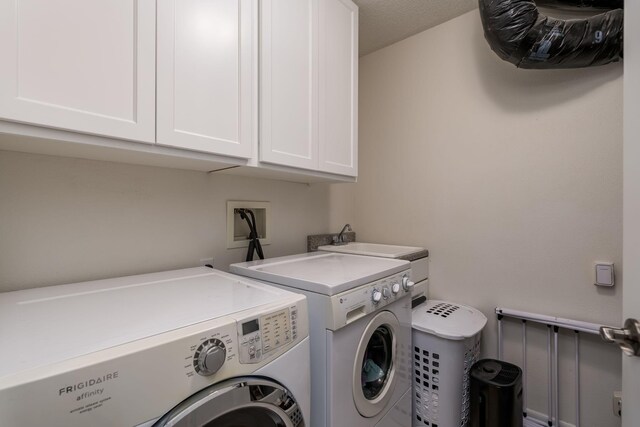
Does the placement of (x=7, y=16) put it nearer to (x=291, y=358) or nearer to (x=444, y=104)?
(x=291, y=358)

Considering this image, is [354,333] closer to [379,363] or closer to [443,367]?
[379,363]

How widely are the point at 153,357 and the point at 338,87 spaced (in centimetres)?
152

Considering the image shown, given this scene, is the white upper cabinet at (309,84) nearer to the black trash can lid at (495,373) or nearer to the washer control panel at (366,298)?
the washer control panel at (366,298)

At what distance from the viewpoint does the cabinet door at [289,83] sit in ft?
4.11

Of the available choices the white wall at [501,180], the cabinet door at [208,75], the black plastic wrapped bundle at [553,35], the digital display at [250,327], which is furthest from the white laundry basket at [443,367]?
the black plastic wrapped bundle at [553,35]

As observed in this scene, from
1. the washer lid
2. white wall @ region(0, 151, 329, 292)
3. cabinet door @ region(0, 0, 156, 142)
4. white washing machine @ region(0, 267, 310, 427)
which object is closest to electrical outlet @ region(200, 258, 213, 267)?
white wall @ region(0, 151, 329, 292)

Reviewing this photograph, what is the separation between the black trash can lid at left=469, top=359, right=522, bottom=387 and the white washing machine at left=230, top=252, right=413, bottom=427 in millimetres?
344

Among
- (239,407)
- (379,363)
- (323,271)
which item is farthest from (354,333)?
(239,407)

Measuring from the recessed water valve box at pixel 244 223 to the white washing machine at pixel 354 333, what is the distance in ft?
0.83

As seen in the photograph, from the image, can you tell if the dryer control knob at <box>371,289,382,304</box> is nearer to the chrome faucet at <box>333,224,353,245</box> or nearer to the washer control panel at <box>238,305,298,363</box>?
the washer control panel at <box>238,305,298,363</box>

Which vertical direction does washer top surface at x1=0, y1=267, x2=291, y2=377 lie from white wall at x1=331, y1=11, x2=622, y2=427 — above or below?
below

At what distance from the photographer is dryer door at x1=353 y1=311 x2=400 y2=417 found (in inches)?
46.6

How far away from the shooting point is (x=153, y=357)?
59cm

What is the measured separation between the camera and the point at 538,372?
157 centimetres
